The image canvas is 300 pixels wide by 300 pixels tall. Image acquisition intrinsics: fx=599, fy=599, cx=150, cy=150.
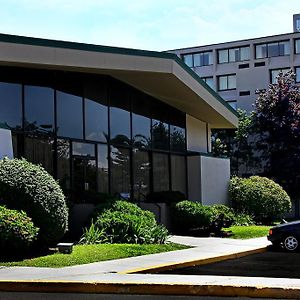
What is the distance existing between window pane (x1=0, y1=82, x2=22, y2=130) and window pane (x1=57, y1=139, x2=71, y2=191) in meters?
1.95

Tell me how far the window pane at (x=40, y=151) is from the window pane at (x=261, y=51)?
41.6 m

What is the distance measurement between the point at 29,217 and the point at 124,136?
10373mm

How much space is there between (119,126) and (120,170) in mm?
1732

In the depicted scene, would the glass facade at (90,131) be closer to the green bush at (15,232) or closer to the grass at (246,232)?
the grass at (246,232)

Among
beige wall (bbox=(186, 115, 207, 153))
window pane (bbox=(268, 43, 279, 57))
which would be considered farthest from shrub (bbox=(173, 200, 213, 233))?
window pane (bbox=(268, 43, 279, 57))

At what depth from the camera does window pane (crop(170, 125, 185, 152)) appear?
91.3 ft

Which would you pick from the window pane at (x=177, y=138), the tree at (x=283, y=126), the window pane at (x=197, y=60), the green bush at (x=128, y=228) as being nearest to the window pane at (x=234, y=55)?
the window pane at (x=197, y=60)

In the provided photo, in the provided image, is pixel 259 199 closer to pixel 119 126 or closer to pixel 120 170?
pixel 120 170

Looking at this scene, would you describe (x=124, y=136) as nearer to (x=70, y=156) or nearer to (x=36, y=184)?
(x=70, y=156)

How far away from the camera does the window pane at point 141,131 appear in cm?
2470

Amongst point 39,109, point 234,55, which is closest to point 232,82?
point 234,55

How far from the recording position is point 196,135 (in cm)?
3055

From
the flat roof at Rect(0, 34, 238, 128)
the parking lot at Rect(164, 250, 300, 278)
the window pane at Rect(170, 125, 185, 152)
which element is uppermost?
the flat roof at Rect(0, 34, 238, 128)

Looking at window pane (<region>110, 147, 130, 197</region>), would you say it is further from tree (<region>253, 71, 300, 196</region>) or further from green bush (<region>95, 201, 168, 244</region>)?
tree (<region>253, 71, 300, 196</region>)
